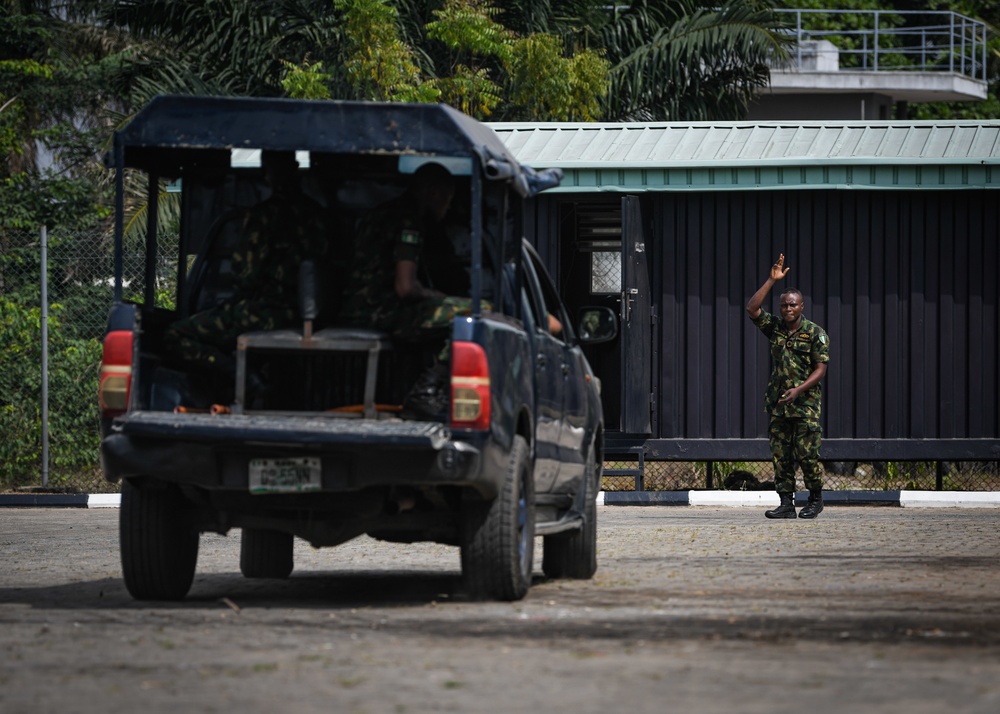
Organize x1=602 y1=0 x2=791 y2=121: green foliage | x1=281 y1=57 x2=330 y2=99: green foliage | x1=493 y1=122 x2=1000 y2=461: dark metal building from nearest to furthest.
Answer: x1=493 y1=122 x2=1000 y2=461: dark metal building, x1=281 y1=57 x2=330 y2=99: green foliage, x1=602 y1=0 x2=791 y2=121: green foliage

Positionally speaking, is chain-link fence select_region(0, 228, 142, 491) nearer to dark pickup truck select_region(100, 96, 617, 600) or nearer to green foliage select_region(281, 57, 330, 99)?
green foliage select_region(281, 57, 330, 99)

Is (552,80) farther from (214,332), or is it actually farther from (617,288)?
(214,332)

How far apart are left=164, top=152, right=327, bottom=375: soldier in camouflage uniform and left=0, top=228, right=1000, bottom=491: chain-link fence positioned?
8141 mm

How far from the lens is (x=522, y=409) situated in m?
9.08

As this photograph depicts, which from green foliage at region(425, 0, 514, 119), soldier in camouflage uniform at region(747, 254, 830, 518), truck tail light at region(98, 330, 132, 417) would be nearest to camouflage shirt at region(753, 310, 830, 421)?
soldier in camouflage uniform at region(747, 254, 830, 518)

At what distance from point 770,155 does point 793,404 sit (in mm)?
3363

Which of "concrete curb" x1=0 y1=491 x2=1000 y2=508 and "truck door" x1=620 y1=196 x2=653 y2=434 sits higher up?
"truck door" x1=620 y1=196 x2=653 y2=434

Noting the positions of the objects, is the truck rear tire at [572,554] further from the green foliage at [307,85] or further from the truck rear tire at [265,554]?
the green foliage at [307,85]

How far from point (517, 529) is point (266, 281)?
1.80 meters

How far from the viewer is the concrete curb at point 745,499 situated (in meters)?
17.2

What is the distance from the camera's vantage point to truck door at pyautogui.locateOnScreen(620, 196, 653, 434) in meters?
17.4

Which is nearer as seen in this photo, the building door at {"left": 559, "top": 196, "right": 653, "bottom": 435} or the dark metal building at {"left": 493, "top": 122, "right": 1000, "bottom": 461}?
the building door at {"left": 559, "top": 196, "right": 653, "bottom": 435}

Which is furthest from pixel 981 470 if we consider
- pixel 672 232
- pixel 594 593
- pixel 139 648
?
pixel 139 648

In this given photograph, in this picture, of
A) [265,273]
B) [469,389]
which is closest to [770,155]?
[265,273]
